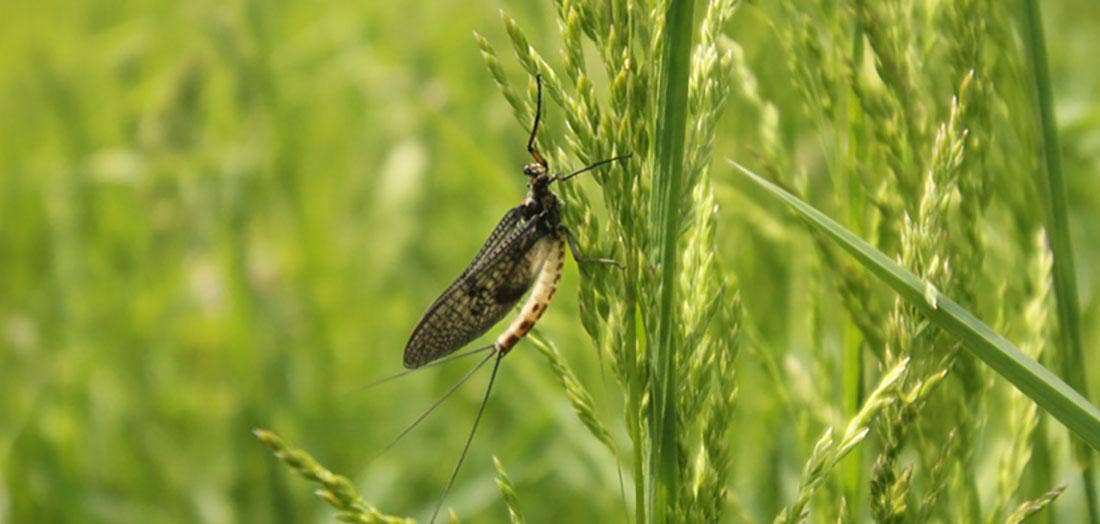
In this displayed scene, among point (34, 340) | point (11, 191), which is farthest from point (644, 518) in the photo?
point (11, 191)

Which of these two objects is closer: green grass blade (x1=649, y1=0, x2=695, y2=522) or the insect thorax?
green grass blade (x1=649, y1=0, x2=695, y2=522)

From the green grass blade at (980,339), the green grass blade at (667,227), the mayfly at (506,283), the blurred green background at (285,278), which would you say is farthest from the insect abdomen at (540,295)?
the blurred green background at (285,278)

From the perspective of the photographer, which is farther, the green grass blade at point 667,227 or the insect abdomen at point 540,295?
the insect abdomen at point 540,295

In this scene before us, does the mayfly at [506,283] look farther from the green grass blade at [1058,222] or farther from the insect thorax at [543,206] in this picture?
the green grass blade at [1058,222]

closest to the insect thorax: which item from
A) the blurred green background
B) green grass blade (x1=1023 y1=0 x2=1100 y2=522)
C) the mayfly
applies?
the mayfly

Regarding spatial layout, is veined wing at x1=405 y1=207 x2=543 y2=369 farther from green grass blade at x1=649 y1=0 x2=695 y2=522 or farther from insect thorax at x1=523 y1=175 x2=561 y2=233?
green grass blade at x1=649 y1=0 x2=695 y2=522

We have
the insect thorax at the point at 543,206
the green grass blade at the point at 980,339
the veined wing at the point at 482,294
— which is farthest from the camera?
the insect thorax at the point at 543,206

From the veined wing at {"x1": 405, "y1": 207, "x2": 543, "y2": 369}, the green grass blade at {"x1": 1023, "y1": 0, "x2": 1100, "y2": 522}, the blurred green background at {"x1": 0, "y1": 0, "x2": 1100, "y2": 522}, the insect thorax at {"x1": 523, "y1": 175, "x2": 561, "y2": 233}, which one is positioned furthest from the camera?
the blurred green background at {"x1": 0, "y1": 0, "x2": 1100, "y2": 522}
